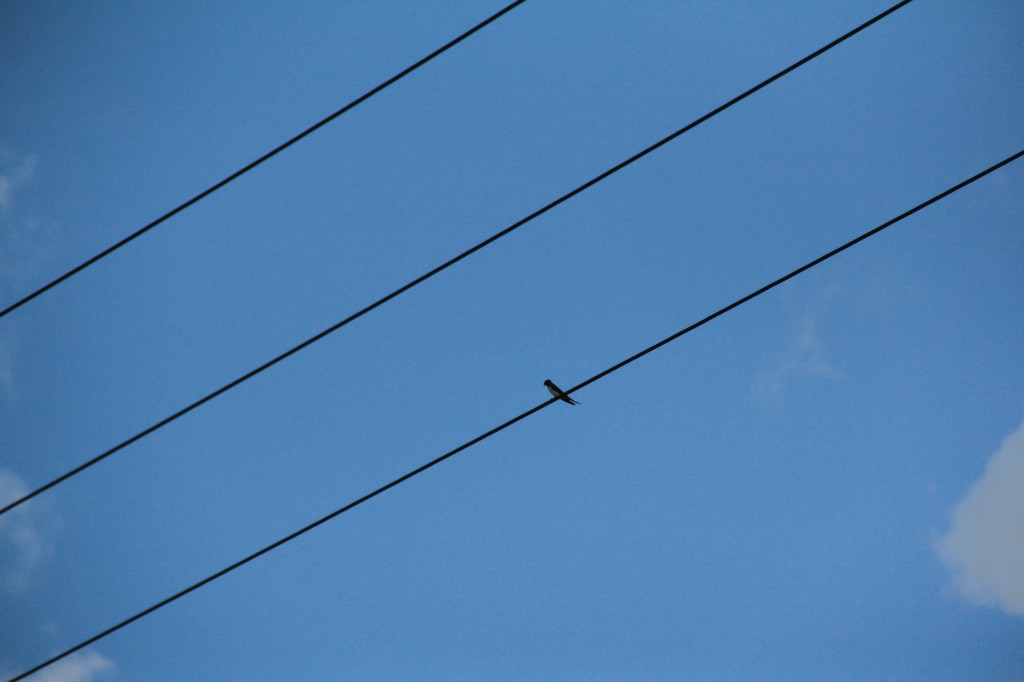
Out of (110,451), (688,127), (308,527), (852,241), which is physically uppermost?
(688,127)

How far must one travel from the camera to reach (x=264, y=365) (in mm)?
8086

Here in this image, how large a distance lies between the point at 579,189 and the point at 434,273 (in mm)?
1461

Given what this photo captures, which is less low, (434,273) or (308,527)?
(434,273)

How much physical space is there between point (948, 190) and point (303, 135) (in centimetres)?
564

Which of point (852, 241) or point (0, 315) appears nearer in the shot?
point (852, 241)

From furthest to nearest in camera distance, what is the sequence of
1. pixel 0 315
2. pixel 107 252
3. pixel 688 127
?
pixel 0 315 < pixel 107 252 < pixel 688 127

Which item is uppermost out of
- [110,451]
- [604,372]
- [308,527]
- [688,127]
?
[688,127]

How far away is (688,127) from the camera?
25.2ft

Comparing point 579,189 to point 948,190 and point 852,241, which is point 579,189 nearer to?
point 852,241

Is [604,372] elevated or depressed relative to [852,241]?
depressed

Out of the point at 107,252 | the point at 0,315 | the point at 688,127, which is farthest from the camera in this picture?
the point at 0,315

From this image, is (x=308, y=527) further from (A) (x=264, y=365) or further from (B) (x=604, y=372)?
(B) (x=604, y=372)

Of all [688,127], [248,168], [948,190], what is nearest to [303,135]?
[248,168]

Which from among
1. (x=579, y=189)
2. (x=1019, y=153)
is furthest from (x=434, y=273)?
(x=1019, y=153)
